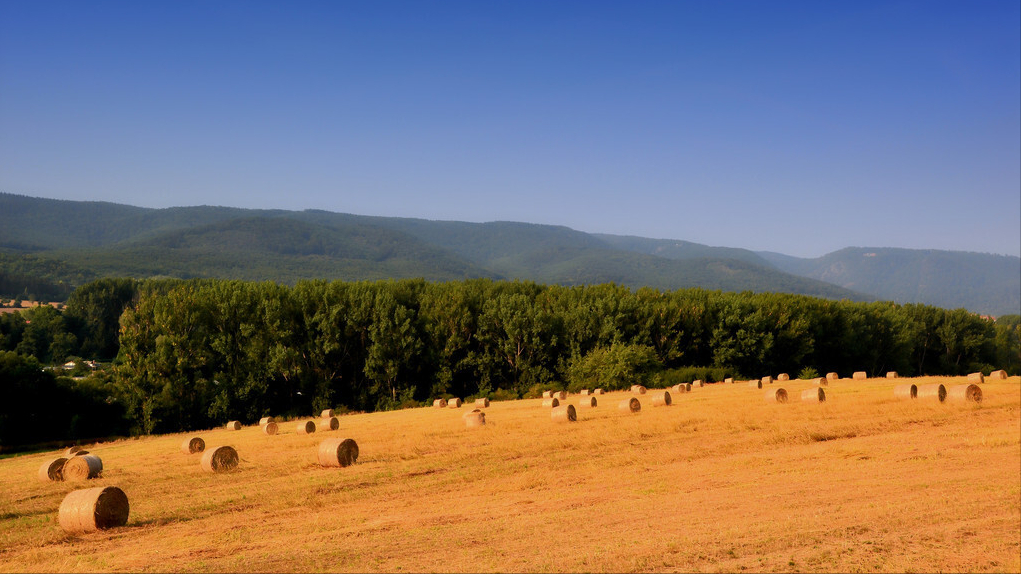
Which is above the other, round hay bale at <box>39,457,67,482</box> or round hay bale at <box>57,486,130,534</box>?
round hay bale at <box>57,486,130,534</box>

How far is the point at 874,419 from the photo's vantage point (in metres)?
24.7

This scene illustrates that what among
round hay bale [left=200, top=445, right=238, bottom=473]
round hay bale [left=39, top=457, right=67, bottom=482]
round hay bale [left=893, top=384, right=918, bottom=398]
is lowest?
round hay bale [left=39, top=457, right=67, bottom=482]

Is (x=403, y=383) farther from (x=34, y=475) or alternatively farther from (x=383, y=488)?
(x=383, y=488)

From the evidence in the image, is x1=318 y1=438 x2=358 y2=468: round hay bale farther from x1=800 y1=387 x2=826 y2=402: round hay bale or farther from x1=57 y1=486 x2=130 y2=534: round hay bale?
x1=800 y1=387 x2=826 y2=402: round hay bale

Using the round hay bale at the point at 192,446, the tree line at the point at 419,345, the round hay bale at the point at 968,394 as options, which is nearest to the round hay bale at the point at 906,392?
the round hay bale at the point at 968,394

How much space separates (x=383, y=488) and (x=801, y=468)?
10303 millimetres

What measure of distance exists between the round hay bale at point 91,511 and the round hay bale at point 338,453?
7.20 meters

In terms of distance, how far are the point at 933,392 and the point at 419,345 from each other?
40.7m

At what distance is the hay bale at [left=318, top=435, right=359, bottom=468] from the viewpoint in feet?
68.5

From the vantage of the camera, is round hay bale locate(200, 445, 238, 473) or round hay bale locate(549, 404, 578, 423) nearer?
round hay bale locate(200, 445, 238, 473)

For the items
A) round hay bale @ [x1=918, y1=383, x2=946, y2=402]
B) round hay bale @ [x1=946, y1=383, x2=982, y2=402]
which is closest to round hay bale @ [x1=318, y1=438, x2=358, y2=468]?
round hay bale @ [x1=918, y1=383, x2=946, y2=402]

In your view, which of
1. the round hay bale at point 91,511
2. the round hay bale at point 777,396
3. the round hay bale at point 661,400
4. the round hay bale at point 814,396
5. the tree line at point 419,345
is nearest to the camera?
the round hay bale at point 91,511

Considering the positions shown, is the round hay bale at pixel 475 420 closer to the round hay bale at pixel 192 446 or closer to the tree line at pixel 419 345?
the round hay bale at pixel 192 446

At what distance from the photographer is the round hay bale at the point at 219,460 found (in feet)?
69.1
